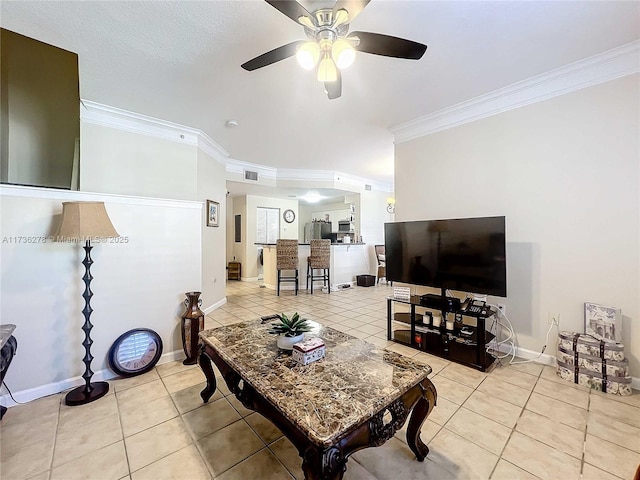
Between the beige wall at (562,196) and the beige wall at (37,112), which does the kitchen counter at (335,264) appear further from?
the beige wall at (37,112)

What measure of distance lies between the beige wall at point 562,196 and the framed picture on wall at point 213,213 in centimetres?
A: 333

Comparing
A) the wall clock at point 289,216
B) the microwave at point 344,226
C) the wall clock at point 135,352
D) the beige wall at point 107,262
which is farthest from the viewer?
the microwave at point 344,226

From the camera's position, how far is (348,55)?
1.49 meters

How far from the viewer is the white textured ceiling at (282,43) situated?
5.39ft

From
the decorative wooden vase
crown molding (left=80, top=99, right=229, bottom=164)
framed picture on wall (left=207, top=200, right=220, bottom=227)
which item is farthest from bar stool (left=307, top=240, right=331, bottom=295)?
the decorative wooden vase

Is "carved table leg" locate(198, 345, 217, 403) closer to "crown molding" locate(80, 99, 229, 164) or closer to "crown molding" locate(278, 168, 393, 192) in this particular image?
"crown molding" locate(80, 99, 229, 164)

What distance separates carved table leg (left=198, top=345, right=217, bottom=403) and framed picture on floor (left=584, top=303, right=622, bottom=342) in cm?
307

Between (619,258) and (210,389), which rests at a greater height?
(619,258)

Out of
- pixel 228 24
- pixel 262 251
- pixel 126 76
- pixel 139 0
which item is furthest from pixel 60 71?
pixel 262 251

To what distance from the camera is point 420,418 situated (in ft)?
4.58

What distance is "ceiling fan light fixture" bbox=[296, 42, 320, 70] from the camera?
1508 millimetres

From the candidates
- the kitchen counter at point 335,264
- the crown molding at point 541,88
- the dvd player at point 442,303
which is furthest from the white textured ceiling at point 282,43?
the kitchen counter at point 335,264

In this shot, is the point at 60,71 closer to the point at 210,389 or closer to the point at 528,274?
the point at 210,389

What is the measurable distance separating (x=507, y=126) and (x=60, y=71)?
3896 millimetres
